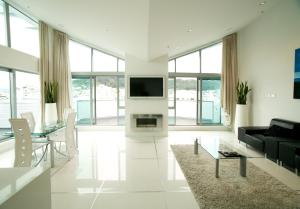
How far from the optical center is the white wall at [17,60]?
475 cm

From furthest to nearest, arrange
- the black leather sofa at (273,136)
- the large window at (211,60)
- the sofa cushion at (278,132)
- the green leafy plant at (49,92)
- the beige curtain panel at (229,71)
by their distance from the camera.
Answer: the large window at (211,60), the beige curtain panel at (229,71), the green leafy plant at (49,92), the sofa cushion at (278,132), the black leather sofa at (273,136)

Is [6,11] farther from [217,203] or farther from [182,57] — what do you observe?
[217,203]

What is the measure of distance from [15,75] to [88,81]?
2.75 m

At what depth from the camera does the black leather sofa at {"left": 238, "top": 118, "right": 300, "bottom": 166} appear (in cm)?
400

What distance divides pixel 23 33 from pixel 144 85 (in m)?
3.94

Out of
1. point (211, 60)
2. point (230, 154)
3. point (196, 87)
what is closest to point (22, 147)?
point (230, 154)

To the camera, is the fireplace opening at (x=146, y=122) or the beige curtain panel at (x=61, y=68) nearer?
the fireplace opening at (x=146, y=122)

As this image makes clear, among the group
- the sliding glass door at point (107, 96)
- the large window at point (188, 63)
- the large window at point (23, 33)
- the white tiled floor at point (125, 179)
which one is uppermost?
the large window at point (23, 33)

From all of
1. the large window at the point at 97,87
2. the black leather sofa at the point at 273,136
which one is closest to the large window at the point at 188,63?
the large window at the point at 97,87

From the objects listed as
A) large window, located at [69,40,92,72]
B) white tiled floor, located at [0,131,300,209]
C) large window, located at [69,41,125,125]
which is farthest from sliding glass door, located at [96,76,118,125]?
white tiled floor, located at [0,131,300,209]

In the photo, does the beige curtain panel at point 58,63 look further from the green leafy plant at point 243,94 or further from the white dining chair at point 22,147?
the green leafy plant at point 243,94

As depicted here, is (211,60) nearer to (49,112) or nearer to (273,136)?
(273,136)

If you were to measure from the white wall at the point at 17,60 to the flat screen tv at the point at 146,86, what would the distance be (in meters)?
2.97

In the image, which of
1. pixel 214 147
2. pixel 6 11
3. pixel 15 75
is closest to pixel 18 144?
pixel 15 75
